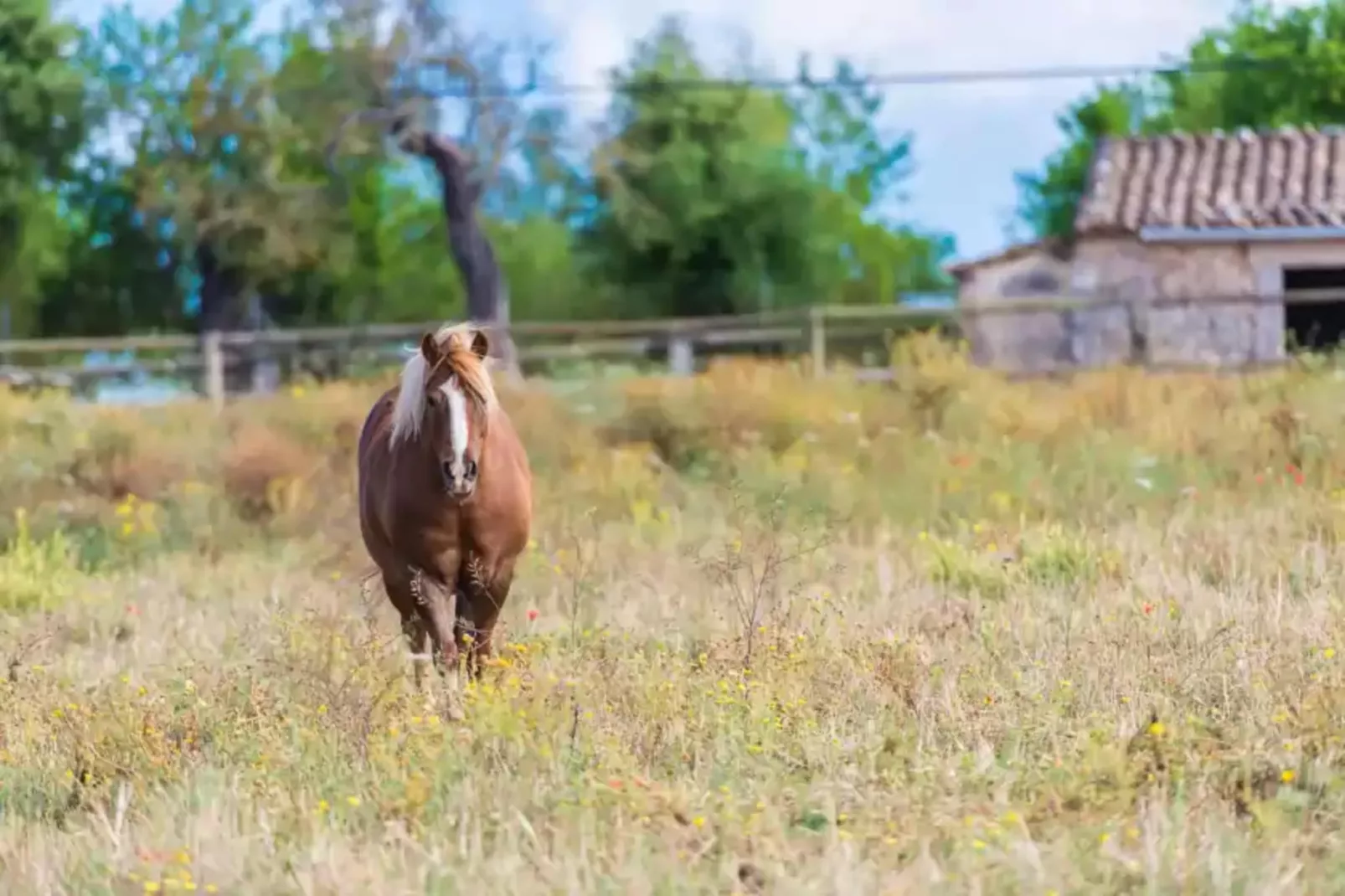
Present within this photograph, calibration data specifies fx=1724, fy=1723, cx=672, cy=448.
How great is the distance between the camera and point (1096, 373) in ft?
53.7

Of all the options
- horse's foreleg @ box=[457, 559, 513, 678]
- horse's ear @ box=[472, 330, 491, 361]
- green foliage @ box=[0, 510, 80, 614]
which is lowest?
green foliage @ box=[0, 510, 80, 614]

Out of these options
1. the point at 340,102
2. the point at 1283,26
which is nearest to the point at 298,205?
the point at 340,102

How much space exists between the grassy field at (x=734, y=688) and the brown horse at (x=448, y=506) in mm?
306

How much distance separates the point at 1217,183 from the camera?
25.0 meters

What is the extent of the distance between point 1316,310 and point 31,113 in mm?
28034

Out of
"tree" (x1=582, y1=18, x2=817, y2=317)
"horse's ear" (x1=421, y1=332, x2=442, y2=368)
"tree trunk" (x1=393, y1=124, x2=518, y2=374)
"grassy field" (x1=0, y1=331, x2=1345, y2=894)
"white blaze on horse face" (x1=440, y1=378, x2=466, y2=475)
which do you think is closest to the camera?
"grassy field" (x1=0, y1=331, x2=1345, y2=894)

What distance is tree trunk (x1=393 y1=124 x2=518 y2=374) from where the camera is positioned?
35438 millimetres

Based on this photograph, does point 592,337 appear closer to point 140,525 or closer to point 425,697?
point 140,525

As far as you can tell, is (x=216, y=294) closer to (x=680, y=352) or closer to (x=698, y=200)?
(x=698, y=200)

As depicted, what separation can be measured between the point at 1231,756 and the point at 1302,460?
7465 millimetres

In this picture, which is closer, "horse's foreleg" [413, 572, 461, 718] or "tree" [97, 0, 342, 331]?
"horse's foreleg" [413, 572, 461, 718]

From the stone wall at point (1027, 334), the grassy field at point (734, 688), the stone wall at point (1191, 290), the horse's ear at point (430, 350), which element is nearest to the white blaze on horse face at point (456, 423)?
the horse's ear at point (430, 350)

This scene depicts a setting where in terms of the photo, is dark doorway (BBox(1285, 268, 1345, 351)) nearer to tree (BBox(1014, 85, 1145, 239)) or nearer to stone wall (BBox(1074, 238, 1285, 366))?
stone wall (BBox(1074, 238, 1285, 366))

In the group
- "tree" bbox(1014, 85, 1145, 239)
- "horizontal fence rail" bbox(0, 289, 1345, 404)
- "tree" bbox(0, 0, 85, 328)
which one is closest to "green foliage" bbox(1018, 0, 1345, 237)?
"tree" bbox(1014, 85, 1145, 239)
